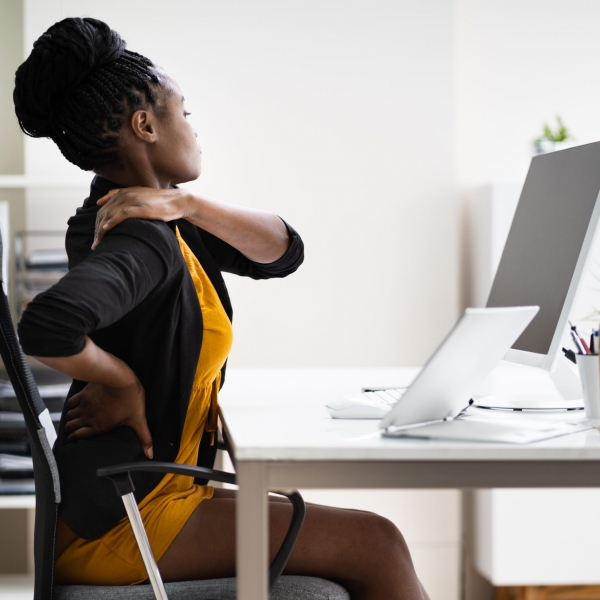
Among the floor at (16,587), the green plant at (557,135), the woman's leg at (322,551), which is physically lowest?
the floor at (16,587)

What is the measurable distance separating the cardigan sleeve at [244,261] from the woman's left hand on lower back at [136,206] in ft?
1.22

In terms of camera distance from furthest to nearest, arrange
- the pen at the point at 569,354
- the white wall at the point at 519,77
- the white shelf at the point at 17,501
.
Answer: the white wall at the point at 519,77 < the white shelf at the point at 17,501 < the pen at the point at 569,354

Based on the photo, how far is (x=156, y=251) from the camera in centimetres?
118

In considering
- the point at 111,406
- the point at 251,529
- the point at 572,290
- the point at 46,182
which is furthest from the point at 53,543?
the point at 46,182

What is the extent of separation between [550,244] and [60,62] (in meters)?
0.93

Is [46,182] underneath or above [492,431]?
above

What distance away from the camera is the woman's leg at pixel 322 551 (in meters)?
1.21

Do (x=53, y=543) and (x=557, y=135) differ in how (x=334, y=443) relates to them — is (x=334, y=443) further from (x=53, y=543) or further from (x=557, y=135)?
(x=557, y=135)

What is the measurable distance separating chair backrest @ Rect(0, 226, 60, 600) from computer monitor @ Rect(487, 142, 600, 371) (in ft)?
2.76

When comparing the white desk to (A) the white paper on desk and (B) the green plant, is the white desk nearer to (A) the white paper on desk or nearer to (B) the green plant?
(A) the white paper on desk

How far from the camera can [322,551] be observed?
4.07 ft

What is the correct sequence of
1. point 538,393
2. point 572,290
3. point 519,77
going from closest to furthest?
point 572,290 < point 538,393 < point 519,77

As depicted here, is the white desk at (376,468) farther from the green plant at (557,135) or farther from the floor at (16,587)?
the green plant at (557,135)

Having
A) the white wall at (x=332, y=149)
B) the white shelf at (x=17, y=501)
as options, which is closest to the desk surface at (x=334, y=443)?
the white shelf at (x=17, y=501)
